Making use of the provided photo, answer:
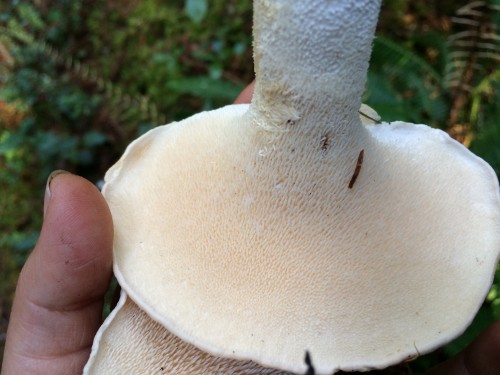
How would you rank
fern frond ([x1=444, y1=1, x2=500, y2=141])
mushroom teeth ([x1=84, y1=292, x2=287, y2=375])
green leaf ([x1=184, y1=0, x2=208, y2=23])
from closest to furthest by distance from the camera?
mushroom teeth ([x1=84, y1=292, x2=287, y2=375])
fern frond ([x1=444, y1=1, x2=500, y2=141])
green leaf ([x1=184, y1=0, x2=208, y2=23])

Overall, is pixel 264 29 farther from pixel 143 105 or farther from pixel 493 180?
pixel 143 105

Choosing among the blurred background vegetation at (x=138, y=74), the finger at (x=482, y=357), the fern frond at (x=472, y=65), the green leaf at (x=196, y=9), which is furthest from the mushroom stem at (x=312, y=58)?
the green leaf at (x=196, y=9)

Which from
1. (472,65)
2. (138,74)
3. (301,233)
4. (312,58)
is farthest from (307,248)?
(138,74)

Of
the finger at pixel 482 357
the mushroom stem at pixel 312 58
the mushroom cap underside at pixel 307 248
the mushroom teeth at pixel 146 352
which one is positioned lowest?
the finger at pixel 482 357

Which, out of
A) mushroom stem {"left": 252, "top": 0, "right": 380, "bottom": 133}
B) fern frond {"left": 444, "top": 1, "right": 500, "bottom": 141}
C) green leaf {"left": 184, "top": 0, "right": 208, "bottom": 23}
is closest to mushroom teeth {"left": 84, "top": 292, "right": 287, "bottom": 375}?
mushroom stem {"left": 252, "top": 0, "right": 380, "bottom": 133}

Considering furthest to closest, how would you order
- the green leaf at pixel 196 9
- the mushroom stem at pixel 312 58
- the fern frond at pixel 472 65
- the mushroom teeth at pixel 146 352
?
1. the green leaf at pixel 196 9
2. the fern frond at pixel 472 65
3. the mushroom teeth at pixel 146 352
4. the mushroom stem at pixel 312 58

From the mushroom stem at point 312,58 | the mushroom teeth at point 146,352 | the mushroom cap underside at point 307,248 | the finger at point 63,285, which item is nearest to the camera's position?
the mushroom stem at point 312,58

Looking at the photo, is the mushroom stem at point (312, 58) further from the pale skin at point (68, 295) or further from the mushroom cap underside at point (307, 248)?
the pale skin at point (68, 295)

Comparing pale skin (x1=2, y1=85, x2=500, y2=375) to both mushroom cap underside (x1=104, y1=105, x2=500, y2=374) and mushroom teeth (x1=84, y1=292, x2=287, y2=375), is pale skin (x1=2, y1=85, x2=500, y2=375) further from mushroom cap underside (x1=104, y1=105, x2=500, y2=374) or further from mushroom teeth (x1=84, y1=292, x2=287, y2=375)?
mushroom teeth (x1=84, y1=292, x2=287, y2=375)
